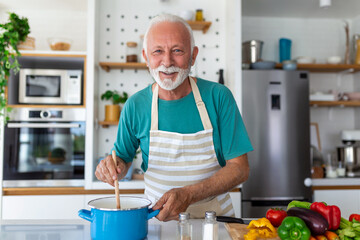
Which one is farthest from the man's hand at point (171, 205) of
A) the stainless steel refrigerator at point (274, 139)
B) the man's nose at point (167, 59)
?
the stainless steel refrigerator at point (274, 139)

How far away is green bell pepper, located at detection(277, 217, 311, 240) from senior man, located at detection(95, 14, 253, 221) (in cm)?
41

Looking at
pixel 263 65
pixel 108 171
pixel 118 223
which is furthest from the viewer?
pixel 263 65

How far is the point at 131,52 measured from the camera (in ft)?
9.98

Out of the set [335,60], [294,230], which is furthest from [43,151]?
[335,60]

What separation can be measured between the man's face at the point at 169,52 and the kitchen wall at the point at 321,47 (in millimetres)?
2412

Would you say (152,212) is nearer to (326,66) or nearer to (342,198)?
(342,198)

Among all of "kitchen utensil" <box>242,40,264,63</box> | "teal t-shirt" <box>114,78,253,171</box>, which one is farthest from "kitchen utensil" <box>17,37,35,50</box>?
"kitchen utensil" <box>242,40,264,63</box>

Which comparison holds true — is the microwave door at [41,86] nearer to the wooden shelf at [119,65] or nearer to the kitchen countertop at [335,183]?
the wooden shelf at [119,65]

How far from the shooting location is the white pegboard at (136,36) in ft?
10.4

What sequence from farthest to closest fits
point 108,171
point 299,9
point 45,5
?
point 299,9 < point 45,5 < point 108,171

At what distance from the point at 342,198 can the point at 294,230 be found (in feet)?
7.63

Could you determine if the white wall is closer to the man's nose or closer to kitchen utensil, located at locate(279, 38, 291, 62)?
kitchen utensil, located at locate(279, 38, 291, 62)

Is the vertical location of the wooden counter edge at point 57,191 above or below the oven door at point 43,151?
below

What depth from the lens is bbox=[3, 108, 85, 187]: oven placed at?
271 centimetres
